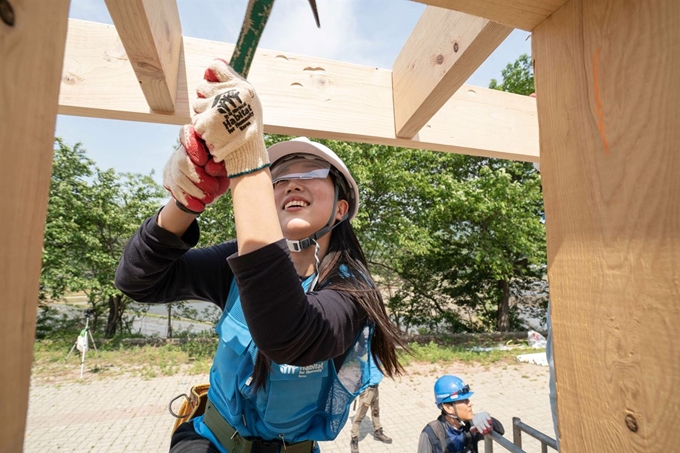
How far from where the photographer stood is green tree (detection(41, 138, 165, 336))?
12242mm

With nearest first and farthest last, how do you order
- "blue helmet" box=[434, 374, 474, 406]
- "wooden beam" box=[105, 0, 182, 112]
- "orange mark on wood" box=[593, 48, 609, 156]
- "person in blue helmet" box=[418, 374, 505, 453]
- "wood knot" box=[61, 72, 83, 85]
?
"orange mark on wood" box=[593, 48, 609, 156]
"wooden beam" box=[105, 0, 182, 112]
"wood knot" box=[61, 72, 83, 85]
"person in blue helmet" box=[418, 374, 505, 453]
"blue helmet" box=[434, 374, 474, 406]

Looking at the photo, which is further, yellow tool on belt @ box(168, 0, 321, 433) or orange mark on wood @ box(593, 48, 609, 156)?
yellow tool on belt @ box(168, 0, 321, 433)

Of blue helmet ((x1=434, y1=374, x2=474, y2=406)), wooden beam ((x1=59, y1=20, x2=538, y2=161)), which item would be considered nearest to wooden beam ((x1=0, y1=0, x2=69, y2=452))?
wooden beam ((x1=59, y1=20, x2=538, y2=161))

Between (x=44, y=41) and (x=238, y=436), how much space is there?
5.02ft

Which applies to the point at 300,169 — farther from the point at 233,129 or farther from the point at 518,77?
the point at 518,77

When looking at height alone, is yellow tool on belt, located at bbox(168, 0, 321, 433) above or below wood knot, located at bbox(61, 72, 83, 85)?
below

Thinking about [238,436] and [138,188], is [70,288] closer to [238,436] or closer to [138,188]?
[138,188]

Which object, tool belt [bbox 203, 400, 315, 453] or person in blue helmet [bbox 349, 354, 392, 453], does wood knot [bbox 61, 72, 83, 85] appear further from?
person in blue helmet [bbox 349, 354, 392, 453]

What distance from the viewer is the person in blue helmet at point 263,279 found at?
1041 millimetres

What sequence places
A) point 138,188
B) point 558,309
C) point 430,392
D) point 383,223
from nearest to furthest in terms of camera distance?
point 558,309 < point 430,392 < point 383,223 < point 138,188

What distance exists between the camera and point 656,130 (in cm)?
75

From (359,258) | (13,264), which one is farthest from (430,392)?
(13,264)

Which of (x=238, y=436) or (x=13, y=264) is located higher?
(x=13, y=264)

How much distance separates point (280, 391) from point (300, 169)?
1.01 meters
